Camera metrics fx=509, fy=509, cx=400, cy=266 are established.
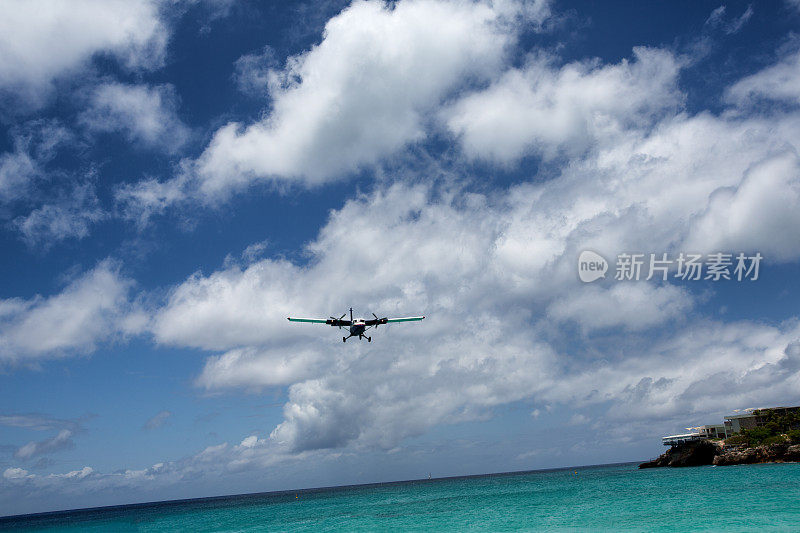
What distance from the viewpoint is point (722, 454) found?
106m

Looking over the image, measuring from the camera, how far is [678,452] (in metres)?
125

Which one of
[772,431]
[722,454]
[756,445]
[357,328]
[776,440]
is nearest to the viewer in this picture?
[357,328]

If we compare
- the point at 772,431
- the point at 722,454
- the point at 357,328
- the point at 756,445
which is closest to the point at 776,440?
the point at 756,445

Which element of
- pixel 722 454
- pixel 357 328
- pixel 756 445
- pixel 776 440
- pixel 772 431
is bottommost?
pixel 722 454

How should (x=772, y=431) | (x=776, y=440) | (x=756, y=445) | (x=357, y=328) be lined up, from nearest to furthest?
(x=357, y=328) < (x=776, y=440) < (x=756, y=445) < (x=772, y=431)

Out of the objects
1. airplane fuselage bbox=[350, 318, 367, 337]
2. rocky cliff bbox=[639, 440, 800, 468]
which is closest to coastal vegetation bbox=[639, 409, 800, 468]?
rocky cliff bbox=[639, 440, 800, 468]

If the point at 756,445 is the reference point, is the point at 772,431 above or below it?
above

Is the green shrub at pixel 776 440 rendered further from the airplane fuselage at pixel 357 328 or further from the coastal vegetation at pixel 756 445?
the airplane fuselage at pixel 357 328

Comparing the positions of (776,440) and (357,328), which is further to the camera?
(776,440)

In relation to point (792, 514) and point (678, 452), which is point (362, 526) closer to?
point (792, 514)

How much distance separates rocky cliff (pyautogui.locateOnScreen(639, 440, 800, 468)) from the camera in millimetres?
96306

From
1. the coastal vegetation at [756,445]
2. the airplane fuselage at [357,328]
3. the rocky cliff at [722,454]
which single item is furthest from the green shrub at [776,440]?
the airplane fuselage at [357,328]

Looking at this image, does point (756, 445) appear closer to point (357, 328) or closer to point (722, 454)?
point (722, 454)

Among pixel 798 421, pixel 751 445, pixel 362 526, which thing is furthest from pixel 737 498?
pixel 798 421
